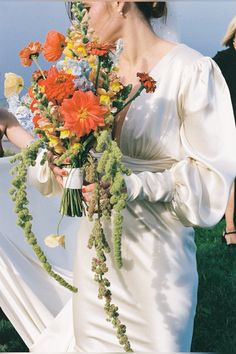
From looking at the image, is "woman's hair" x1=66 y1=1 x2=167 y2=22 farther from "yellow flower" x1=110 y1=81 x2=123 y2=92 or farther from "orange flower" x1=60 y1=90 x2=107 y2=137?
"orange flower" x1=60 y1=90 x2=107 y2=137

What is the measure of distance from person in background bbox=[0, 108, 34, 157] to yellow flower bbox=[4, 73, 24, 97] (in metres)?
1.38

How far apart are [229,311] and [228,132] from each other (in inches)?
112

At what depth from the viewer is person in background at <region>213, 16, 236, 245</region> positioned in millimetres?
7328

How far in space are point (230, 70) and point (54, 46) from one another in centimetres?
518

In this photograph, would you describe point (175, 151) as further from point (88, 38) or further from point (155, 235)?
point (88, 38)

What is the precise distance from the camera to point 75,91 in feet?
9.00

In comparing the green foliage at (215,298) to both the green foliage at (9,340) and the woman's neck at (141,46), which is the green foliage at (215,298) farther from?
the woman's neck at (141,46)

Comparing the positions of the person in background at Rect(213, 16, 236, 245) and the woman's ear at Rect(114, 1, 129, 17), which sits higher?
the woman's ear at Rect(114, 1, 129, 17)

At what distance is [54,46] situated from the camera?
287cm

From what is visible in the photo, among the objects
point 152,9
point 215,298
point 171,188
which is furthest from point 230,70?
point 171,188

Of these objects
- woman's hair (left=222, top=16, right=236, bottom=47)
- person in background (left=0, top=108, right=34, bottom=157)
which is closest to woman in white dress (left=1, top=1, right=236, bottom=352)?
person in background (left=0, top=108, right=34, bottom=157)

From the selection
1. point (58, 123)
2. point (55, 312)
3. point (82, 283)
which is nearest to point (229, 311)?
point (55, 312)

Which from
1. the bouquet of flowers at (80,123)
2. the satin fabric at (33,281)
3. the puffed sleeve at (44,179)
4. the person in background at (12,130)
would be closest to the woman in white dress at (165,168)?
the bouquet of flowers at (80,123)

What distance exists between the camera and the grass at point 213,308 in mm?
4957
